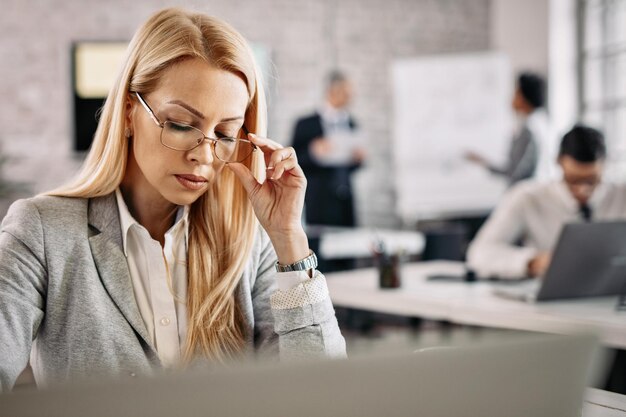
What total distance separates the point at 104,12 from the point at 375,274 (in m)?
4.61

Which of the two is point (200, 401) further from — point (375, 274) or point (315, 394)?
point (375, 274)

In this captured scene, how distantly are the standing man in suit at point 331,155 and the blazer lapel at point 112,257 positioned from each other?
496cm

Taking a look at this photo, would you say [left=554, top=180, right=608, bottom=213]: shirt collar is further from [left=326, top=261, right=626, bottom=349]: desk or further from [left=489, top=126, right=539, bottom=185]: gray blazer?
[left=489, top=126, right=539, bottom=185]: gray blazer

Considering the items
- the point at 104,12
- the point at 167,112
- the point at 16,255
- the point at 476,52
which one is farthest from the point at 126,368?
the point at 476,52

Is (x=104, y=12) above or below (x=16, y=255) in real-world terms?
above

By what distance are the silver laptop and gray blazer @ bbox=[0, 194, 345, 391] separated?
Result: 0.73 m

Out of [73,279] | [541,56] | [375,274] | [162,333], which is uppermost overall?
[541,56]

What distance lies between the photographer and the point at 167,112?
1367 mm

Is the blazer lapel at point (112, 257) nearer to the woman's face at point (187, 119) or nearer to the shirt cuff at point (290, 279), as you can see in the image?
the woman's face at point (187, 119)

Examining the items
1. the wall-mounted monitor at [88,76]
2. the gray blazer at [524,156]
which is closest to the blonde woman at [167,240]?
the gray blazer at [524,156]

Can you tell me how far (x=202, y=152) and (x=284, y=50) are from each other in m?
6.28

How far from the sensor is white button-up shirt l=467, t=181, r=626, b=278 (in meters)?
3.23

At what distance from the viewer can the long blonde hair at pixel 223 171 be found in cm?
138

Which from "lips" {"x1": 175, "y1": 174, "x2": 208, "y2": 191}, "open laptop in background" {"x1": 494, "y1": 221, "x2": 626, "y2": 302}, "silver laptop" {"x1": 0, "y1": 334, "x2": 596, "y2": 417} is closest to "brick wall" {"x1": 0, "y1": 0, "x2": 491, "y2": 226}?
"open laptop in background" {"x1": 494, "y1": 221, "x2": 626, "y2": 302}
